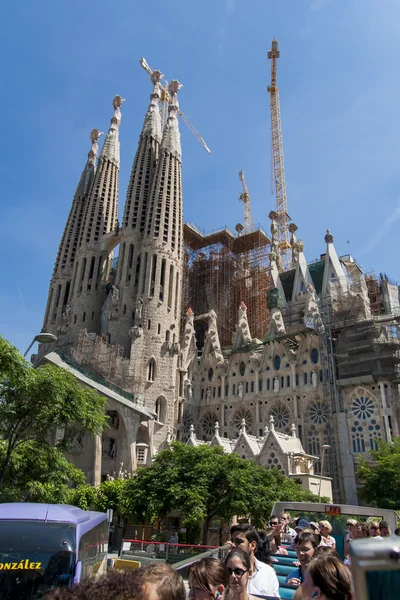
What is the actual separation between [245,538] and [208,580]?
2.70 metres

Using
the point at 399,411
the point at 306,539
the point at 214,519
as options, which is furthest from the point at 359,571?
the point at 399,411

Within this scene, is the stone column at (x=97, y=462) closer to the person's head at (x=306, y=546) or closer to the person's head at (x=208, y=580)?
the person's head at (x=306, y=546)

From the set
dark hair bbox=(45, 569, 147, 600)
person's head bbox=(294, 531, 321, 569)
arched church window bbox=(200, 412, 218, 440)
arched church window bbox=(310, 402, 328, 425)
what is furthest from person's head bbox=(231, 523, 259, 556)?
arched church window bbox=(200, 412, 218, 440)

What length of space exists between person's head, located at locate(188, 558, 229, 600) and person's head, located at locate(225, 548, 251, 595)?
1.11ft

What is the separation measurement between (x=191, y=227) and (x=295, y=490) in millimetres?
42030

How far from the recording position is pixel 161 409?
4669 centimetres

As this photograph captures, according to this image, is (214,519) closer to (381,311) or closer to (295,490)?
(295,490)

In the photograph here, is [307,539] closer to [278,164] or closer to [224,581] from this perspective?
[224,581]

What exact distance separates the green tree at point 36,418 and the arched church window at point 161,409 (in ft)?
86.3

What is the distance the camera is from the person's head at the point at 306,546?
5.36 metres

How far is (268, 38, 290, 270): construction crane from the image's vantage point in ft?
256

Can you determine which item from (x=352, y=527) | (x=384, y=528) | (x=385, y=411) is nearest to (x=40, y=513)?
(x=352, y=527)

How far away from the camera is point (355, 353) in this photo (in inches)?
1636

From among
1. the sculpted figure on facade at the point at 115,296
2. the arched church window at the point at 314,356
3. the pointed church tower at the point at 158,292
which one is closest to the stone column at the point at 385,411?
the arched church window at the point at 314,356
